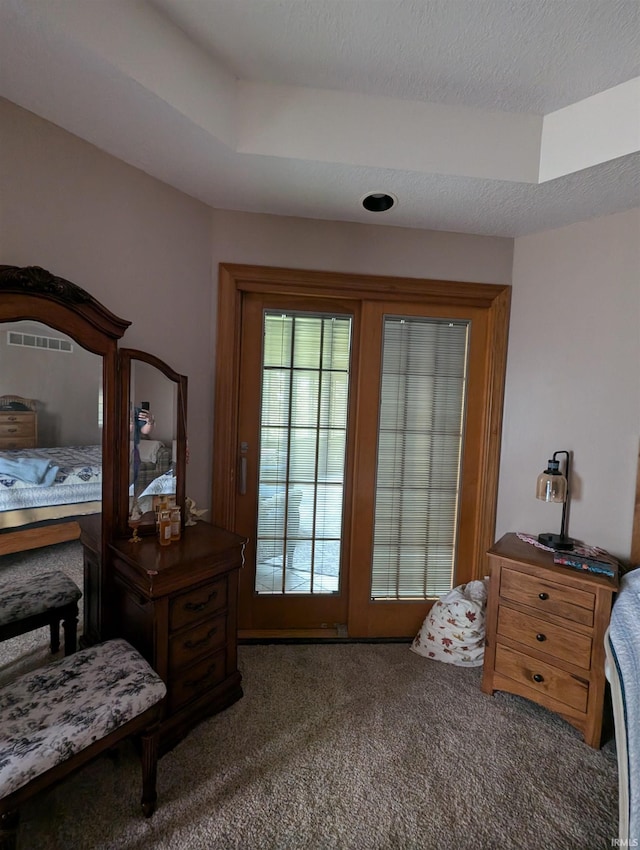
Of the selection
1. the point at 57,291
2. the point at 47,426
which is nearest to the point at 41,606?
the point at 47,426

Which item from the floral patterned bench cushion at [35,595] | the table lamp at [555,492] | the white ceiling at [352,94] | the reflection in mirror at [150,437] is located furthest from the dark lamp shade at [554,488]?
the floral patterned bench cushion at [35,595]

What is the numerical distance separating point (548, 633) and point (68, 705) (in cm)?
185

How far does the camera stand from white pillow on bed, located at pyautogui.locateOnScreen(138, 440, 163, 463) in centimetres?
173

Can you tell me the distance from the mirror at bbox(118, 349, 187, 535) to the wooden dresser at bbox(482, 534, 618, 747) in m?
1.57

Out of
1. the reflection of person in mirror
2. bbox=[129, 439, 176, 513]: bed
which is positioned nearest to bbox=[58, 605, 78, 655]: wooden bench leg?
bbox=[129, 439, 176, 513]: bed

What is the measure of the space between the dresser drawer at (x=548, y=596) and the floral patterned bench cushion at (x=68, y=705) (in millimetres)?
1512

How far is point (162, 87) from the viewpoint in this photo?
1295 mm

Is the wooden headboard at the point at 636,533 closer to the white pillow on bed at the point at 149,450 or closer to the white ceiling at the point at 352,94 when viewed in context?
the white ceiling at the point at 352,94

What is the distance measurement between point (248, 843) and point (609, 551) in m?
1.91

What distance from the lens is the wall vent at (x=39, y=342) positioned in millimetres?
1349

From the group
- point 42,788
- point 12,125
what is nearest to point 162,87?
point 12,125

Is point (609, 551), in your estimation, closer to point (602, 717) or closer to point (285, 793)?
point (602, 717)

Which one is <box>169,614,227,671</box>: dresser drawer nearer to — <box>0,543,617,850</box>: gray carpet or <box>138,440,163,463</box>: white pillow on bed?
<box>0,543,617,850</box>: gray carpet

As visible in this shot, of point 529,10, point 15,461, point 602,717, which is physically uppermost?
point 529,10
